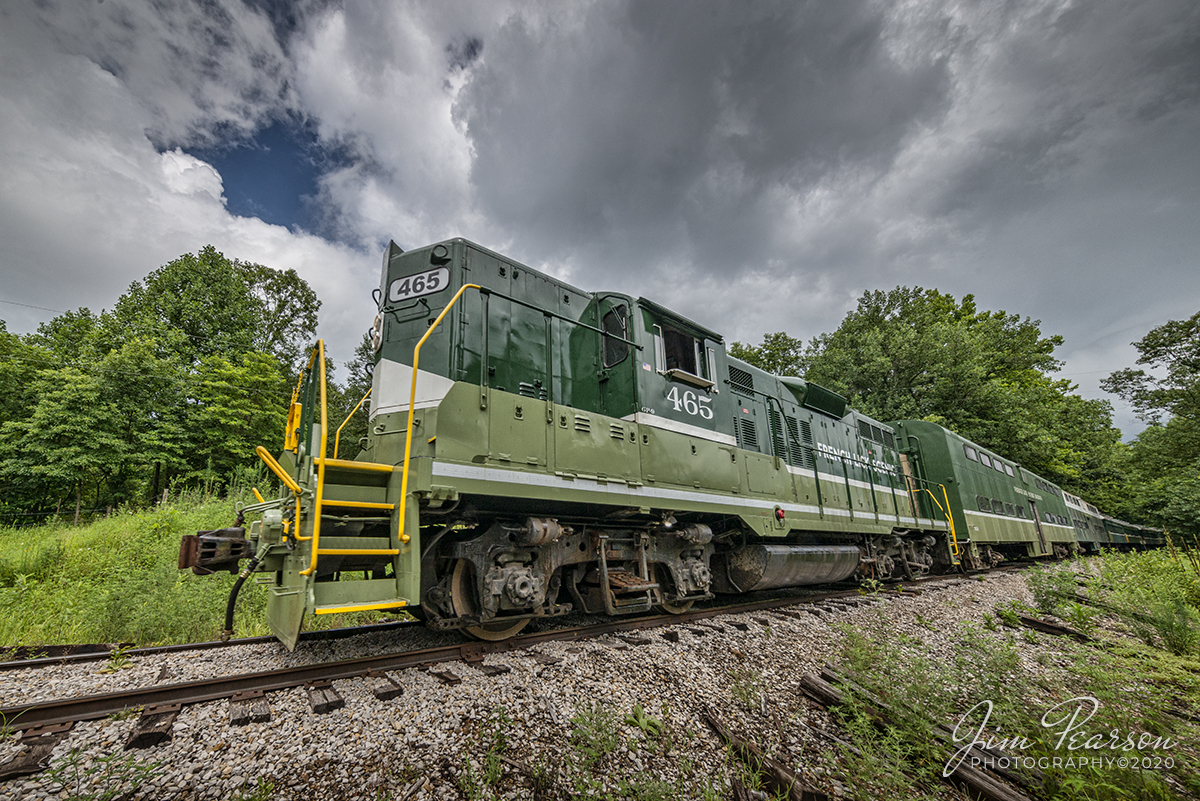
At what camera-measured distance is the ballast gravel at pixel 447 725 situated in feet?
7.34

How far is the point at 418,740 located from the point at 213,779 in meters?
0.89

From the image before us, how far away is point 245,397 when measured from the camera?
62.9ft

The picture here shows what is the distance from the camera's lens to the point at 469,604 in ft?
13.9

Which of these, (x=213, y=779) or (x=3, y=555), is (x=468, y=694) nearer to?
(x=213, y=779)

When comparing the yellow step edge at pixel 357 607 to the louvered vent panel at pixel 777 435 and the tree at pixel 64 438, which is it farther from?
the tree at pixel 64 438

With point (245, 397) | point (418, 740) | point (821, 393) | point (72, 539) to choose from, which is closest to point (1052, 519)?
point (821, 393)

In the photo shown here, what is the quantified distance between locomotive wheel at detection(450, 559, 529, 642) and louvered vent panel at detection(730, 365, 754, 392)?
4395 mm

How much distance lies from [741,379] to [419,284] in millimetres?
4669

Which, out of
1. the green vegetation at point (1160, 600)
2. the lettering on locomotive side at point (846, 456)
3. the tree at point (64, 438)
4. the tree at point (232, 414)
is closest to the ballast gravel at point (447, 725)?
the green vegetation at point (1160, 600)

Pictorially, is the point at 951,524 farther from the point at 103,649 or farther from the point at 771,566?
the point at 103,649

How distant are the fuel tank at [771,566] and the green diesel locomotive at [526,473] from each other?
0.03 m

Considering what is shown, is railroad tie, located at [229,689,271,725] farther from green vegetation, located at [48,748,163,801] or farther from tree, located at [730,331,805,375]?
tree, located at [730,331,805,375]

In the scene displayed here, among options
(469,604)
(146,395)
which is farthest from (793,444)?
(146,395)

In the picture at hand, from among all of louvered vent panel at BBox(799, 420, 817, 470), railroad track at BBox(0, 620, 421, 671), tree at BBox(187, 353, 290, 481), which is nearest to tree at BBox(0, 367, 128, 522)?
tree at BBox(187, 353, 290, 481)
